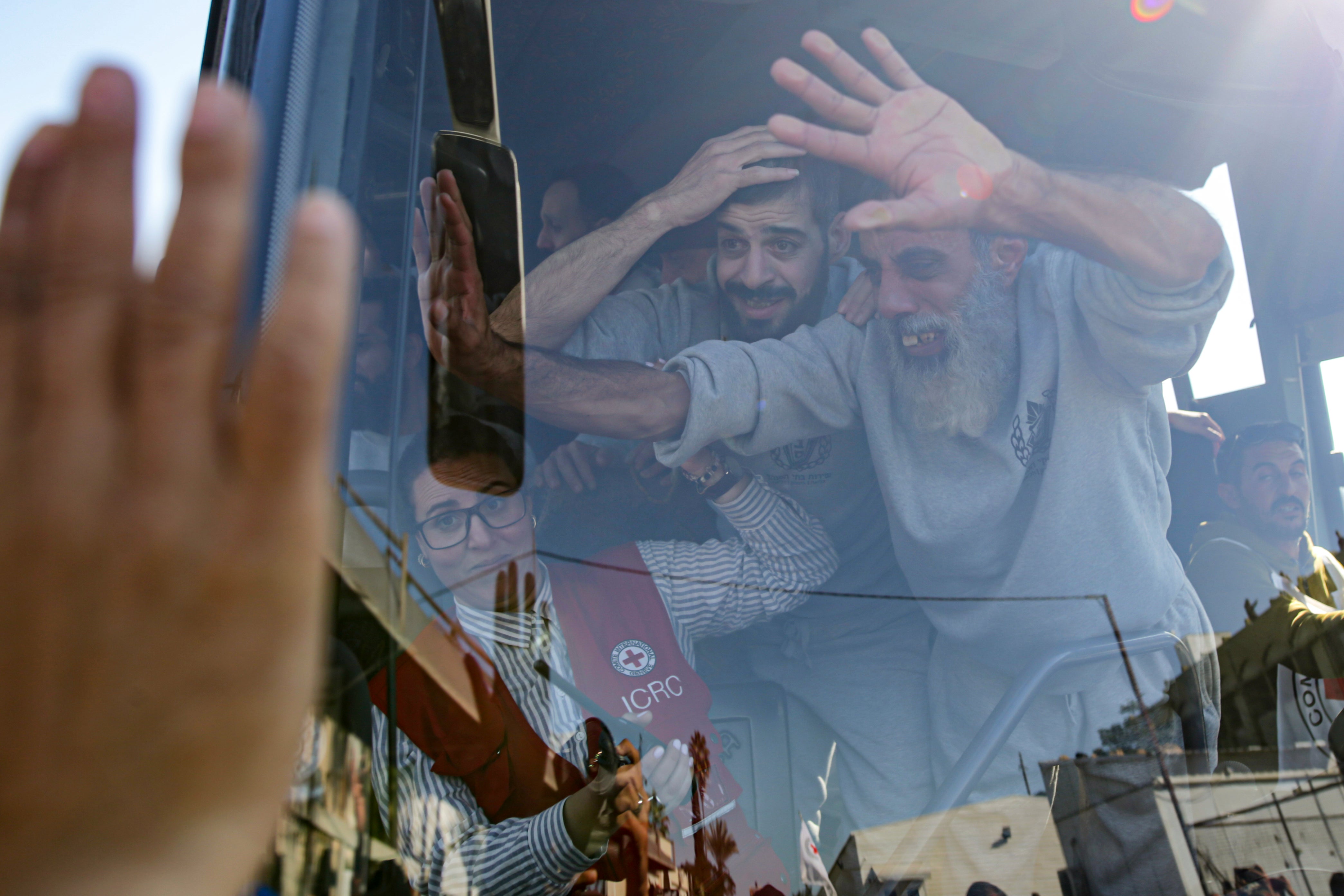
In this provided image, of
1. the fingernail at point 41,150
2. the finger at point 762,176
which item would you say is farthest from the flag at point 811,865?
the fingernail at point 41,150

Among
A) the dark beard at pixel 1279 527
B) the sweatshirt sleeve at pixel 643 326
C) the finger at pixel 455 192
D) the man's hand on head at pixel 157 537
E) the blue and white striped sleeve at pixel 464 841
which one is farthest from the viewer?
the dark beard at pixel 1279 527

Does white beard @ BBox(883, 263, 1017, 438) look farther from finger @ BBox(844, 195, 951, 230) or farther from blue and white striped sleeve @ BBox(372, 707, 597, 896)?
blue and white striped sleeve @ BBox(372, 707, 597, 896)

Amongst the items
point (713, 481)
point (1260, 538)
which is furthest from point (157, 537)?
point (1260, 538)

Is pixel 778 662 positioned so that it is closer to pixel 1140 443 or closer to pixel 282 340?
pixel 1140 443

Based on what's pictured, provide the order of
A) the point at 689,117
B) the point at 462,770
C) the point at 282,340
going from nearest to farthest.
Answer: the point at 282,340, the point at 462,770, the point at 689,117

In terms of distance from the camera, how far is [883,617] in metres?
1.37

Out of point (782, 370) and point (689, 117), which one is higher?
point (689, 117)

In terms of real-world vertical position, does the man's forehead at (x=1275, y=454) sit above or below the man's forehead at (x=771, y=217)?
below

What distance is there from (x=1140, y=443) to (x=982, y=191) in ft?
1.67

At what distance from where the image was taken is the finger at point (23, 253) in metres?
0.27

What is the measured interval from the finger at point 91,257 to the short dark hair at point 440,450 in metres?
0.68

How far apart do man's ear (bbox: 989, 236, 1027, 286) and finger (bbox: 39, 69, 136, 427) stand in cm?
133

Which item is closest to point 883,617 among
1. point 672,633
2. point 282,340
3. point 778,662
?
point 778,662

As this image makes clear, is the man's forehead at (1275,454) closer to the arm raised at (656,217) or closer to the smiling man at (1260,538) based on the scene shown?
Answer: the smiling man at (1260,538)
